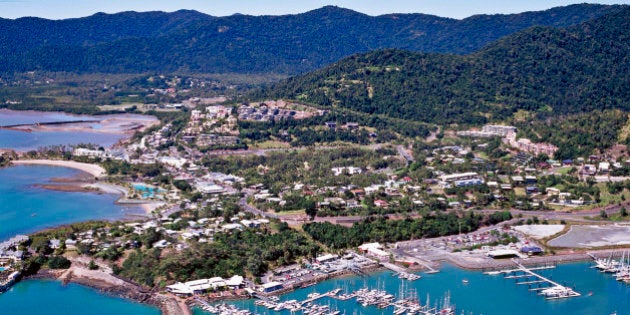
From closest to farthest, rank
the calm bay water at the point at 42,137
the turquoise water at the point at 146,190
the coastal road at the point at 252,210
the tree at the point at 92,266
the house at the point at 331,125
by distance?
the tree at the point at 92,266
the coastal road at the point at 252,210
the turquoise water at the point at 146,190
the house at the point at 331,125
the calm bay water at the point at 42,137

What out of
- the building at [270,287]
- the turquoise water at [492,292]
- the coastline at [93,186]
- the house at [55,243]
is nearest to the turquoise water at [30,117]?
the coastline at [93,186]

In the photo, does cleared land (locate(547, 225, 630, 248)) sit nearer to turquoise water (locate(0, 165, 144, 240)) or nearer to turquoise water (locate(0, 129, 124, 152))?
turquoise water (locate(0, 165, 144, 240))

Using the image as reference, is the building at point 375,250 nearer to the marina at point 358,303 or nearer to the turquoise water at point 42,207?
the marina at point 358,303

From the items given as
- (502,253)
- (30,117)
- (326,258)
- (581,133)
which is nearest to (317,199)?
(326,258)

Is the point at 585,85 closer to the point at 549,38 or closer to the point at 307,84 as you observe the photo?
the point at 549,38

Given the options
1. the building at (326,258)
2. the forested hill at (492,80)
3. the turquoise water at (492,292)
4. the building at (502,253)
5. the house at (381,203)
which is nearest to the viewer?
the turquoise water at (492,292)
